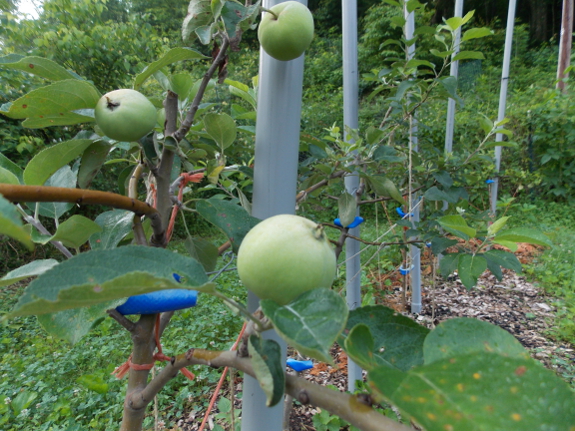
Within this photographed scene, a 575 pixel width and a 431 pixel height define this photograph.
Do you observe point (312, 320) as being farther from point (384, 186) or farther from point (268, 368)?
point (384, 186)

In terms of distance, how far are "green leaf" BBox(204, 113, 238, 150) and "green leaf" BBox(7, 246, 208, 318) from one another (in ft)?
1.35

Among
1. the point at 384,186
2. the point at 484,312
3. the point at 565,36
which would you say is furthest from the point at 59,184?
the point at 565,36

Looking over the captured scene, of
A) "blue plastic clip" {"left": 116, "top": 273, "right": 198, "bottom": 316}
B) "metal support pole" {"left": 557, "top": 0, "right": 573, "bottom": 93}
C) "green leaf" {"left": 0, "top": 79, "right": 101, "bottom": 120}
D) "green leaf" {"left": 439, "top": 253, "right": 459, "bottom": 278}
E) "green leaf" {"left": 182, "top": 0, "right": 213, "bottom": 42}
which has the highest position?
"metal support pole" {"left": 557, "top": 0, "right": 573, "bottom": 93}

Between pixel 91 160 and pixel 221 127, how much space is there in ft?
0.76

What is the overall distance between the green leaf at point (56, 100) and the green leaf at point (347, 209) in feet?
2.17

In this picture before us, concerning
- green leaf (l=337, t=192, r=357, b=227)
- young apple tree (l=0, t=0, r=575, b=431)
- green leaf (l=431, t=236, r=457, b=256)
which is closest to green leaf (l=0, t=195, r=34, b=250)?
young apple tree (l=0, t=0, r=575, b=431)

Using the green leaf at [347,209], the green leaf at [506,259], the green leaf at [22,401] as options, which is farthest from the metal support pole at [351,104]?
the green leaf at [22,401]

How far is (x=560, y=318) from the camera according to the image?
233 centimetres

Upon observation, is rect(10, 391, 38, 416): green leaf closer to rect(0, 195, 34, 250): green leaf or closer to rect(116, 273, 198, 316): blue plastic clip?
rect(116, 273, 198, 316): blue plastic clip

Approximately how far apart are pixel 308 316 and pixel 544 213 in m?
5.71

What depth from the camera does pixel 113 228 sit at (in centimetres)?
54

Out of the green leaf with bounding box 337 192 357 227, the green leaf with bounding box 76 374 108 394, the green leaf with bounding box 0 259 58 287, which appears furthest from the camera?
the green leaf with bounding box 76 374 108 394

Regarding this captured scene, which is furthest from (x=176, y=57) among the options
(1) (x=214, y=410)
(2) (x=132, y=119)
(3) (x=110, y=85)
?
(3) (x=110, y=85)

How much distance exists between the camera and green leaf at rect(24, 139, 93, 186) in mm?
457
